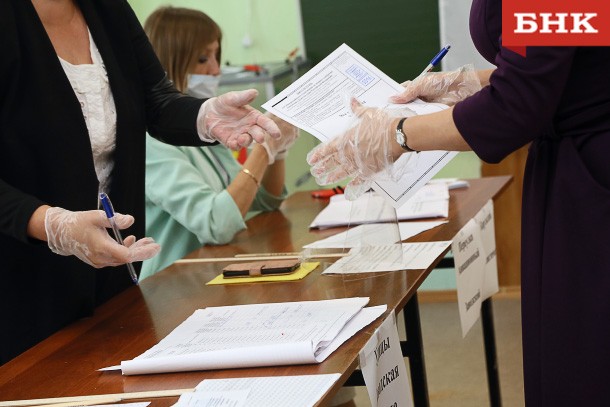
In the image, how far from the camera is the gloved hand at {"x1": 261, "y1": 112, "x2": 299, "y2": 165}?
2395 mm

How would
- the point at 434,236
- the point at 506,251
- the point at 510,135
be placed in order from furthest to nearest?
the point at 506,251 < the point at 434,236 < the point at 510,135

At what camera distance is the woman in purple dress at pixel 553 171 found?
129cm

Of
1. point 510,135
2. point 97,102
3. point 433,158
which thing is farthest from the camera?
point 97,102

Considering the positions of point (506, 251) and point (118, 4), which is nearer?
point (118, 4)

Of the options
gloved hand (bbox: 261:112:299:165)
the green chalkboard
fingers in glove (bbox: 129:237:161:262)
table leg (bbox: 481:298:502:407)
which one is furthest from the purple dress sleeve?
the green chalkboard

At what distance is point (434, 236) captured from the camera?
209cm

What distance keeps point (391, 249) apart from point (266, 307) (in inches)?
14.7

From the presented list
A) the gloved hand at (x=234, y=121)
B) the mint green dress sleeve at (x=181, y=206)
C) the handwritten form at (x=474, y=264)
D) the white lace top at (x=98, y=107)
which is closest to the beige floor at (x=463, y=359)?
the handwritten form at (x=474, y=264)

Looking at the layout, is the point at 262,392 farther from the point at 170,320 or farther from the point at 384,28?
the point at 384,28

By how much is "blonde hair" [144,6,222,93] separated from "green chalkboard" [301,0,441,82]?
1.35m

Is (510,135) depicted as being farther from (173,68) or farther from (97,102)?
(173,68)

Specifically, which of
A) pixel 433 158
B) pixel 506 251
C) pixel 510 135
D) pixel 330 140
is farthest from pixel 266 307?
pixel 506 251

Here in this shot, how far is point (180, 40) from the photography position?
2795 mm

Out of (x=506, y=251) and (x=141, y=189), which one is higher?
(x=141, y=189)
